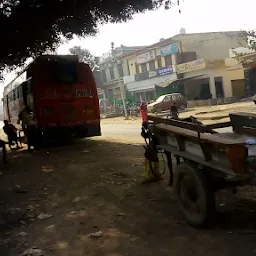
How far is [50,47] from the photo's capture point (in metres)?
15.5

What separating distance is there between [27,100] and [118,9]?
483 cm

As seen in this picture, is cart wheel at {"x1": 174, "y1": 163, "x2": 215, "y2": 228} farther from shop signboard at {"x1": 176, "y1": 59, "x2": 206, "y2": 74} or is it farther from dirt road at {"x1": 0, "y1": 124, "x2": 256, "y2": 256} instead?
shop signboard at {"x1": 176, "y1": 59, "x2": 206, "y2": 74}

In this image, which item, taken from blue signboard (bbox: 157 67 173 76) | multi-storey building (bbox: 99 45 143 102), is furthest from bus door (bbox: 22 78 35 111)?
multi-storey building (bbox: 99 45 143 102)

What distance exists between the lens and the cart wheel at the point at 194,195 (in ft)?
13.8

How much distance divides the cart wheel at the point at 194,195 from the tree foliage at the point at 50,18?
832cm

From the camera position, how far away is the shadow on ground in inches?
159

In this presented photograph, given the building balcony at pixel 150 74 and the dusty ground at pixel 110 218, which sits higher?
the building balcony at pixel 150 74

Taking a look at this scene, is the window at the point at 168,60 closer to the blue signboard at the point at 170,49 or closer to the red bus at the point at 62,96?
the blue signboard at the point at 170,49

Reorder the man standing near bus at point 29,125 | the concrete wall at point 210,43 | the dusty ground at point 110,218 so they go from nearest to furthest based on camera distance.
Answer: the dusty ground at point 110,218 → the man standing near bus at point 29,125 → the concrete wall at point 210,43

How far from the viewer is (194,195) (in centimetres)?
461

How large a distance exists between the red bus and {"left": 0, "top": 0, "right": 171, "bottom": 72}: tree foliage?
95 cm

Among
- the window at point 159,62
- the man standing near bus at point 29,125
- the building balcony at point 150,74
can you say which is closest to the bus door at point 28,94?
the man standing near bus at point 29,125

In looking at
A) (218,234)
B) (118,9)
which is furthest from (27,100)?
(218,234)

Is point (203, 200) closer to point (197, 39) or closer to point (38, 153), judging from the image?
point (38, 153)
